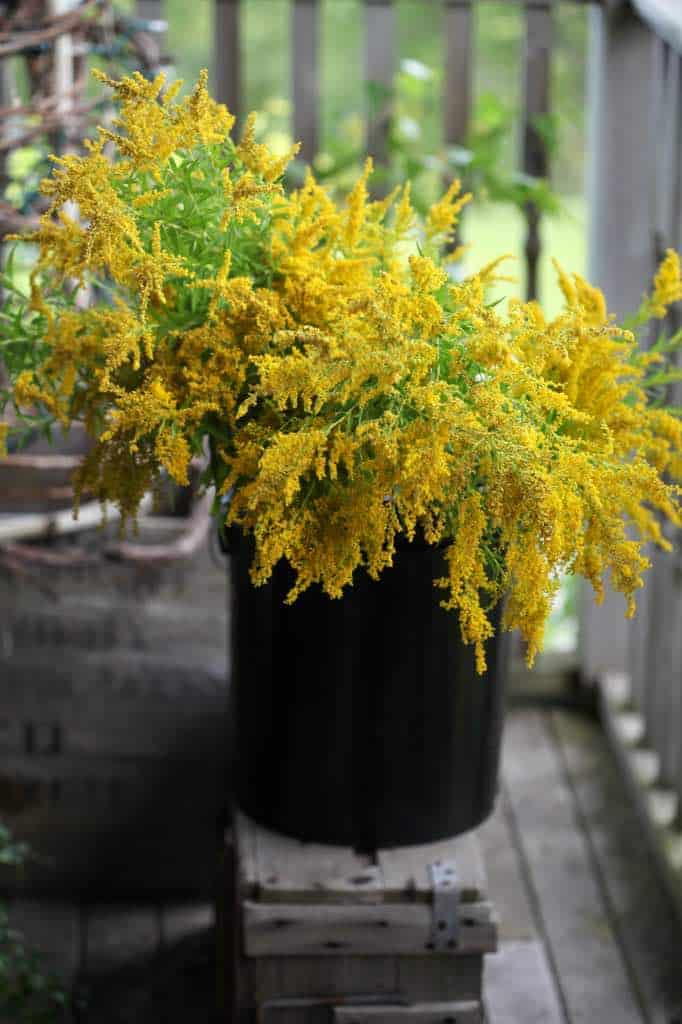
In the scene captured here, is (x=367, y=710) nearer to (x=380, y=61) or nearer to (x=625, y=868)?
(x=625, y=868)

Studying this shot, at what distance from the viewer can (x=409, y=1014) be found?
1.43 metres

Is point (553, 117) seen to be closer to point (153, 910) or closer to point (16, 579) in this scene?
point (16, 579)

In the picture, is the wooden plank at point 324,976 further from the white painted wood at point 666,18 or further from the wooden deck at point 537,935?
the white painted wood at point 666,18

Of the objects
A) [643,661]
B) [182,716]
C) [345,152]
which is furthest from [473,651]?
[345,152]

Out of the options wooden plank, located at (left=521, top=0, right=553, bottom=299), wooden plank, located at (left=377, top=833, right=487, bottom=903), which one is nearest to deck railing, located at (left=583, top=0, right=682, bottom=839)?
wooden plank, located at (left=521, top=0, right=553, bottom=299)

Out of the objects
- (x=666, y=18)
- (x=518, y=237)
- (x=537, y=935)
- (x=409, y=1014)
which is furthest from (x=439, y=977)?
(x=518, y=237)

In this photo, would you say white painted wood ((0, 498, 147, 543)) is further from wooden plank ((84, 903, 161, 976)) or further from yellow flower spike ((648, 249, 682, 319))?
yellow flower spike ((648, 249, 682, 319))

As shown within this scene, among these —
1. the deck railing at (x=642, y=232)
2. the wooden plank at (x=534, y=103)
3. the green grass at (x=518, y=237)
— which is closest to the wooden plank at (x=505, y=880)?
the deck railing at (x=642, y=232)

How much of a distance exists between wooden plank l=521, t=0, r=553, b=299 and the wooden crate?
1290mm

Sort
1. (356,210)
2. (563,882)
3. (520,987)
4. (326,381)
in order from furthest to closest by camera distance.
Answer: (563,882), (520,987), (356,210), (326,381)

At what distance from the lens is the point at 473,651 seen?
4.48ft

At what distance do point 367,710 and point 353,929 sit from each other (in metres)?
0.23

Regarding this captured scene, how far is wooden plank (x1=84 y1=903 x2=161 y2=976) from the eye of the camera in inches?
78.7

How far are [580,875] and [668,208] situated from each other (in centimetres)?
104
